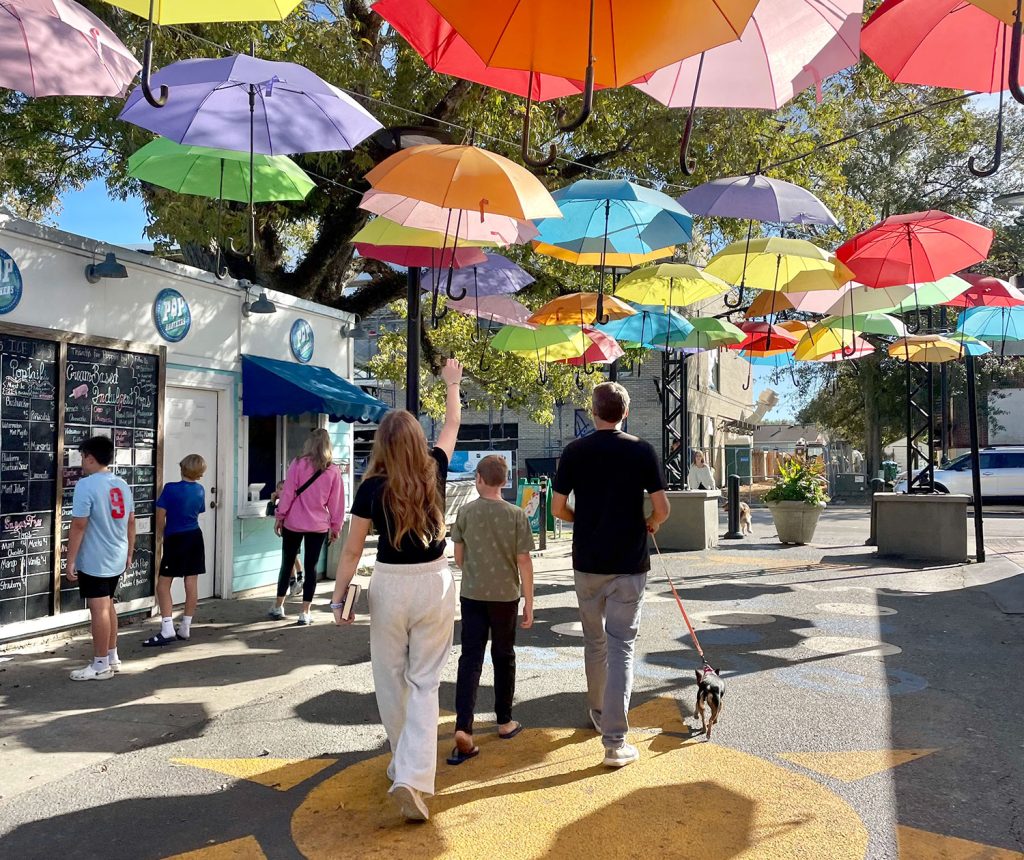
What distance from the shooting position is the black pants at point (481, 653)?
488 centimetres

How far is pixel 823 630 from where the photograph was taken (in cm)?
833

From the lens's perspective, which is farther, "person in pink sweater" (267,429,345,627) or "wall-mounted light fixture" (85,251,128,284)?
"person in pink sweater" (267,429,345,627)

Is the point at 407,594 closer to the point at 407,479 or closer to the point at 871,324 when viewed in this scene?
the point at 407,479

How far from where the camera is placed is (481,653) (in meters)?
4.94

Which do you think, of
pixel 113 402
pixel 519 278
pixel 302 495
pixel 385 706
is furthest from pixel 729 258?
pixel 385 706

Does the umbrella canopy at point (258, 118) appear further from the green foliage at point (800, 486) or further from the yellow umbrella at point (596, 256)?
the green foliage at point (800, 486)

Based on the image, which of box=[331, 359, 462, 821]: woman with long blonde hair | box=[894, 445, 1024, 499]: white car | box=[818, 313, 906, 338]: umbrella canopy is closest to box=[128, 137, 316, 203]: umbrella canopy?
box=[331, 359, 462, 821]: woman with long blonde hair

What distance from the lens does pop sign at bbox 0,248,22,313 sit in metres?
7.26

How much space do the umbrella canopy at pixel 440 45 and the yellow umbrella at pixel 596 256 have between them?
449cm

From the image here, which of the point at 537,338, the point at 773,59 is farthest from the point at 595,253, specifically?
the point at 773,59

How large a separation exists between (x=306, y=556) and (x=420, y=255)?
3.21m

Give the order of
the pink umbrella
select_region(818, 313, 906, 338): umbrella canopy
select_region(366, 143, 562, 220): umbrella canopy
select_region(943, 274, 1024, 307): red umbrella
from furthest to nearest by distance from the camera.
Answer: select_region(818, 313, 906, 338): umbrella canopy, select_region(943, 274, 1024, 307): red umbrella, select_region(366, 143, 562, 220): umbrella canopy, the pink umbrella

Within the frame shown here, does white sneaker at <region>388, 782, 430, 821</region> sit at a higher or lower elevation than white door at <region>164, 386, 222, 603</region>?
lower

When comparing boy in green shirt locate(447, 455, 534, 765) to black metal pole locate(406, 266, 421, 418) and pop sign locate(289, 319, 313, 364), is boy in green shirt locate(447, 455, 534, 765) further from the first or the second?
pop sign locate(289, 319, 313, 364)
